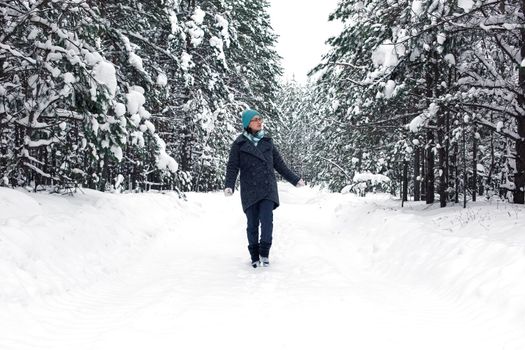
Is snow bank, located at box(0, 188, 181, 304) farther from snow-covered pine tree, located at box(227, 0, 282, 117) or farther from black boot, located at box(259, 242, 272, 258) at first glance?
snow-covered pine tree, located at box(227, 0, 282, 117)

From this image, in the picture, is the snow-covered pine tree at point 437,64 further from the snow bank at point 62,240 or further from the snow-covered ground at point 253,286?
the snow bank at point 62,240

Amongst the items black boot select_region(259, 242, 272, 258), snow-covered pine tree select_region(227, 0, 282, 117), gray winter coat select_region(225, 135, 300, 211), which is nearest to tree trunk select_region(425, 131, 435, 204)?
gray winter coat select_region(225, 135, 300, 211)

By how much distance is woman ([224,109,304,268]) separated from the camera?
6336 millimetres

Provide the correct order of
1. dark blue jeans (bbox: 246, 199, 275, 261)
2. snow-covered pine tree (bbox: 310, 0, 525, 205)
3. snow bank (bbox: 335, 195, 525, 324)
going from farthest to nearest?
snow-covered pine tree (bbox: 310, 0, 525, 205) < dark blue jeans (bbox: 246, 199, 275, 261) < snow bank (bbox: 335, 195, 525, 324)

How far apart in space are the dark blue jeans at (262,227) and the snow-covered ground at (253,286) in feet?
1.04

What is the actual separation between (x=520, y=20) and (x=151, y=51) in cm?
894

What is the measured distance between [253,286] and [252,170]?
6.40 ft

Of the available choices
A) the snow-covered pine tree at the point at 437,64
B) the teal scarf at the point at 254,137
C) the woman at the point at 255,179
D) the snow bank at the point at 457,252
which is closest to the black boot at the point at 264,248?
the woman at the point at 255,179

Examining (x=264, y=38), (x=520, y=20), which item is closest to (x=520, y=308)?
(x=520, y=20)

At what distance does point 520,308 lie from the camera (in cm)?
A: 354

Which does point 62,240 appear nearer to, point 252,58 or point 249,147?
point 249,147

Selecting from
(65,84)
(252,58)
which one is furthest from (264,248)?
(252,58)

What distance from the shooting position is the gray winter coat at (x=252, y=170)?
638 centimetres

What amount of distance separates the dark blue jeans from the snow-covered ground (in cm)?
32
